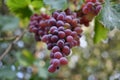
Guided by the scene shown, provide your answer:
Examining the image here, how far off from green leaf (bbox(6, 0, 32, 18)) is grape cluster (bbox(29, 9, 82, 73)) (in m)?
0.20

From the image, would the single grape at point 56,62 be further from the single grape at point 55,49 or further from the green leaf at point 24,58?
the green leaf at point 24,58

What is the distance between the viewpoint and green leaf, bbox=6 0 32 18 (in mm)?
1064

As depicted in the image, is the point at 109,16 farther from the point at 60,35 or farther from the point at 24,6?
the point at 24,6

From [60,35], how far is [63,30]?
19 mm

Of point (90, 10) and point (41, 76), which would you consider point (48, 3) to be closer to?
point (90, 10)

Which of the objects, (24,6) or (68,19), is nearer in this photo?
(68,19)

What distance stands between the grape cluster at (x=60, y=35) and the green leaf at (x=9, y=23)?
102 centimetres

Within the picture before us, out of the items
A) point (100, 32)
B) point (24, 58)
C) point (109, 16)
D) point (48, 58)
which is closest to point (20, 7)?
point (100, 32)

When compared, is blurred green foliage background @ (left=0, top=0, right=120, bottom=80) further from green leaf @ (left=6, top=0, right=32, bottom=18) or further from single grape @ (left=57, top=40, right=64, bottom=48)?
single grape @ (left=57, top=40, right=64, bottom=48)

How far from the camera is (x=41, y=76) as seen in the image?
1825 mm

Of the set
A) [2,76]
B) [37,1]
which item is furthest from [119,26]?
[2,76]

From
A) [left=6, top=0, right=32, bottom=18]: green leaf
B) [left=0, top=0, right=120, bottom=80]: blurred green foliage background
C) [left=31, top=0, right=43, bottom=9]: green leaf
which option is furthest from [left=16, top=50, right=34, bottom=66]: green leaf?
[left=31, top=0, right=43, bottom=9]: green leaf

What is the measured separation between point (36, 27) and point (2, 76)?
2.11 feet

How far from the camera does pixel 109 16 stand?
817 millimetres
